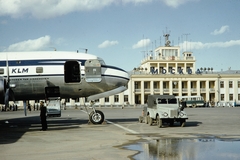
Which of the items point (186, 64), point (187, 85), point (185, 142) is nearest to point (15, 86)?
point (185, 142)

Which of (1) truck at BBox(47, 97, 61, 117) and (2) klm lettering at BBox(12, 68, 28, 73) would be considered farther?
(1) truck at BBox(47, 97, 61, 117)

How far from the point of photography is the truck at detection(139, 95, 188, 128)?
23766 millimetres

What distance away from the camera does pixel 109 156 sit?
1247cm

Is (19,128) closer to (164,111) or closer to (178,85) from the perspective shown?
(164,111)

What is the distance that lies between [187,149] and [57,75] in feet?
44.7

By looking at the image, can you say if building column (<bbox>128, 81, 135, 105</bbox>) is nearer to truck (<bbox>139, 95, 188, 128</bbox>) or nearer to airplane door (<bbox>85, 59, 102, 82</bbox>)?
truck (<bbox>139, 95, 188, 128</bbox>)

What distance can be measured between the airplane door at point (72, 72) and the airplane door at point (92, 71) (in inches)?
24.2

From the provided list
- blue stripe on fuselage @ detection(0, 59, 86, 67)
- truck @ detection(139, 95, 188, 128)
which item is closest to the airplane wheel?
truck @ detection(139, 95, 188, 128)

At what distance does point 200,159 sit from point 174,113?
1217cm

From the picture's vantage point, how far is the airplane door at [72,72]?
983 inches

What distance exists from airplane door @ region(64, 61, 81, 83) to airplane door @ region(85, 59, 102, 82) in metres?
0.61

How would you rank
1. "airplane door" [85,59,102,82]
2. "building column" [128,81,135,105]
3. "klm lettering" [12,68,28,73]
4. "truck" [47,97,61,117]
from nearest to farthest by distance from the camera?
"klm lettering" [12,68,28,73], "truck" [47,97,61,117], "airplane door" [85,59,102,82], "building column" [128,81,135,105]

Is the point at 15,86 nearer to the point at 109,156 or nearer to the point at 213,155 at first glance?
the point at 109,156

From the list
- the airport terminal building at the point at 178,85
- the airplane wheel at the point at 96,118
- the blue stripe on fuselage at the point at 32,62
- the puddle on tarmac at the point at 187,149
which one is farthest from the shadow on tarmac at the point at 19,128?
the airport terminal building at the point at 178,85
